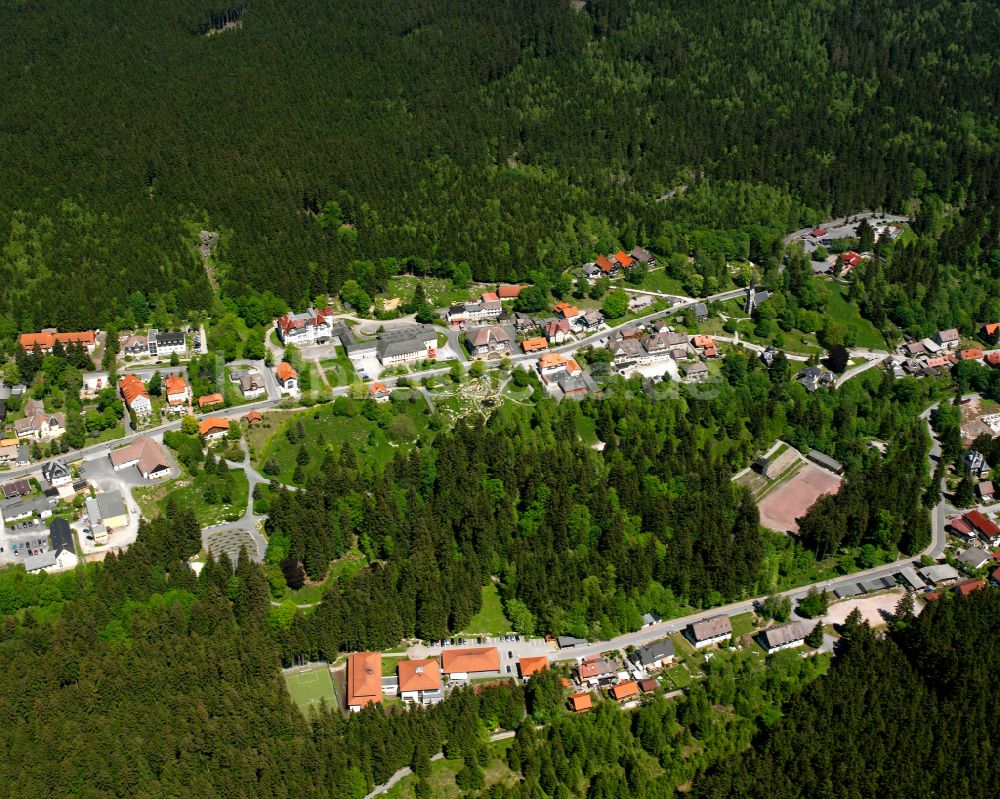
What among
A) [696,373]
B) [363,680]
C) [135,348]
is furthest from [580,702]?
[135,348]

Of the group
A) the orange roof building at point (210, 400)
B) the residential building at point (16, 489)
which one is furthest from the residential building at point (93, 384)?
the residential building at point (16, 489)

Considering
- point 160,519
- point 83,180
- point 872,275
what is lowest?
point 872,275

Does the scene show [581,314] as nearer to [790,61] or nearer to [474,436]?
[474,436]

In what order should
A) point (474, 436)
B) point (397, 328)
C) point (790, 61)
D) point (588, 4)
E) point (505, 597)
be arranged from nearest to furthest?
point (505, 597) → point (474, 436) → point (397, 328) → point (790, 61) → point (588, 4)

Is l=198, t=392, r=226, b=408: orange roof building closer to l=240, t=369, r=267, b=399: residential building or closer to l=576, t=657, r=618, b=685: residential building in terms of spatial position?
l=240, t=369, r=267, b=399: residential building

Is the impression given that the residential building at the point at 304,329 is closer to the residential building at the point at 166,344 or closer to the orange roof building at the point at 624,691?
the residential building at the point at 166,344

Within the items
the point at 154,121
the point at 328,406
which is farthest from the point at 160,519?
the point at 154,121

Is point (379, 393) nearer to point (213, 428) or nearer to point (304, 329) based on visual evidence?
point (304, 329)

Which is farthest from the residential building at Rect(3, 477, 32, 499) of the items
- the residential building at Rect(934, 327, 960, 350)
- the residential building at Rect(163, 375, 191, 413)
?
the residential building at Rect(934, 327, 960, 350)
